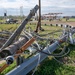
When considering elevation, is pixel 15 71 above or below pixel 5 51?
below

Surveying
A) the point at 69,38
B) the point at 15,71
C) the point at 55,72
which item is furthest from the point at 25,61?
the point at 69,38

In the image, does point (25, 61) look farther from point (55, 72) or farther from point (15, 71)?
point (55, 72)

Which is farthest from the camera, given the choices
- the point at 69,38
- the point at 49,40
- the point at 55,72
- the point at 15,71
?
the point at 69,38

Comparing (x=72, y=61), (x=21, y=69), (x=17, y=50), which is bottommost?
(x=72, y=61)

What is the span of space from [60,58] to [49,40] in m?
1.70

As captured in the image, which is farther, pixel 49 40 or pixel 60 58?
pixel 49 40

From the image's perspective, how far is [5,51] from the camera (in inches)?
271

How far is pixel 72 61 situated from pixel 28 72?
9.91 feet

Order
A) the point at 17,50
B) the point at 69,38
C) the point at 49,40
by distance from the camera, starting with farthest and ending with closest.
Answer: the point at 69,38
the point at 49,40
the point at 17,50

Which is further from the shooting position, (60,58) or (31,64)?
(60,58)

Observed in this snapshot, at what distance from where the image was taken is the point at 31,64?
25.1ft

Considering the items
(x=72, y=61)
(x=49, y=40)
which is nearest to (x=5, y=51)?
(x=72, y=61)

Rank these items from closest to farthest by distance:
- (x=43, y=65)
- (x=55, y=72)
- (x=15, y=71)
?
(x=15, y=71) → (x=55, y=72) → (x=43, y=65)

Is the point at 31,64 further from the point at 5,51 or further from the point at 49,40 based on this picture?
the point at 49,40
